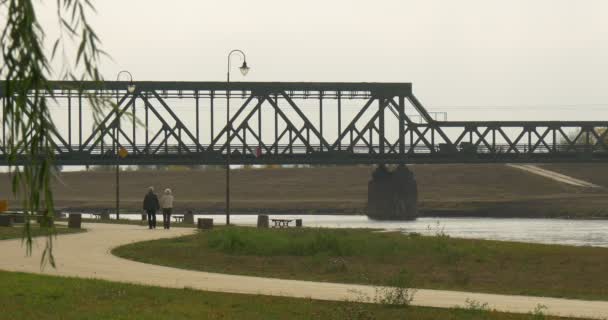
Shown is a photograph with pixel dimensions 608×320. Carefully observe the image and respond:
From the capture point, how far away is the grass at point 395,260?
32094 mm

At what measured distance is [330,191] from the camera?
160 m

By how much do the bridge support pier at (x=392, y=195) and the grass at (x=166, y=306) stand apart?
92047 mm

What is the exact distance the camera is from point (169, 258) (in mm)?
37156

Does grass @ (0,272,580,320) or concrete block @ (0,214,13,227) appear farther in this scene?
concrete block @ (0,214,13,227)

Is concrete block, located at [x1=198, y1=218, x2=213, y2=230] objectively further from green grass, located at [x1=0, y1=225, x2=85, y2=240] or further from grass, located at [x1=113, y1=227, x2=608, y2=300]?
grass, located at [x1=113, y1=227, x2=608, y2=300]

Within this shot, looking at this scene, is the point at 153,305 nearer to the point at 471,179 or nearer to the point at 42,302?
the point at 42,302

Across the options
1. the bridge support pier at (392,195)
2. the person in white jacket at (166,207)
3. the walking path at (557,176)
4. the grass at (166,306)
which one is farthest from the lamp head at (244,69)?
the walking path at (557,176)

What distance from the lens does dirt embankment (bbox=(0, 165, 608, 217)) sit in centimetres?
13112

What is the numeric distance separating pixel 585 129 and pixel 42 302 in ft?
352

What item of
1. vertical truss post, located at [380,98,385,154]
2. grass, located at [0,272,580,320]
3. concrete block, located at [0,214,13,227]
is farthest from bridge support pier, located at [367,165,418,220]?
grass, located at [0,272,580,320]

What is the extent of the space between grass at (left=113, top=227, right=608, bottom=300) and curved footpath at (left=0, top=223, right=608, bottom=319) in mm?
1645

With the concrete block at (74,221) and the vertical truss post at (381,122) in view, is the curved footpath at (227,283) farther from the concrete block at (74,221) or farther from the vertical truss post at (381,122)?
the vertical truss post at (381,122)

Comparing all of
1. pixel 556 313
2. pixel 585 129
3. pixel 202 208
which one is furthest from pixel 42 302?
pixel 202 208

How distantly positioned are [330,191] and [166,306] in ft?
447
